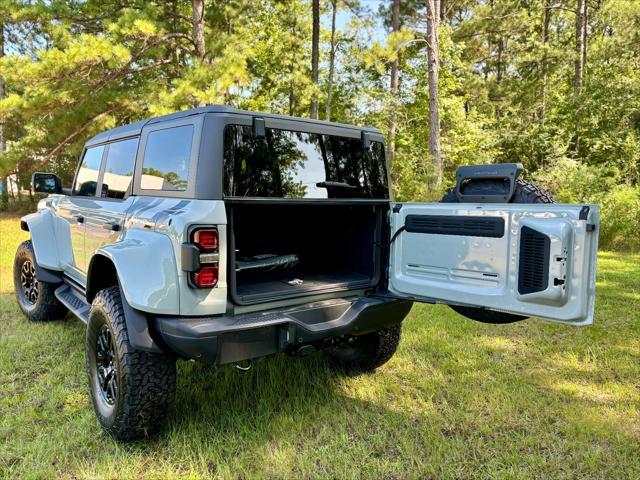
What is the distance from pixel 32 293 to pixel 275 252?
3.09 meters

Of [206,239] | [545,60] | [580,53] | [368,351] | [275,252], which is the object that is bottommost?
[368,351]

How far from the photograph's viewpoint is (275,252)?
3.91 metres

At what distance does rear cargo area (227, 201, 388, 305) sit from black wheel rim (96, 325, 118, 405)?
A: 0.89m

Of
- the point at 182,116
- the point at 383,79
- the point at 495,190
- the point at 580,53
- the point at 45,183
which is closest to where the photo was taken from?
the point at 182,116

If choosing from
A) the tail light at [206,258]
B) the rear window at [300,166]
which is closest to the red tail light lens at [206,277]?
the tail light at [206,258]

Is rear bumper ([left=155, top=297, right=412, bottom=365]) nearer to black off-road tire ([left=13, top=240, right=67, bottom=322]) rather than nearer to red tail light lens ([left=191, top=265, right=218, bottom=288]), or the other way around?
red tail light lens ([left=191, top=265, right=218, bottom=288])

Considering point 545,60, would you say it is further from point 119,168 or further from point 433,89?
point 119,168

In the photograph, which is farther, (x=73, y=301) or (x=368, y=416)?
(x=73, y=301)

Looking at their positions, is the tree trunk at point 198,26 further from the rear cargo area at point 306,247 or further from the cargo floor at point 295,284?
the cargo floor at point 295,284

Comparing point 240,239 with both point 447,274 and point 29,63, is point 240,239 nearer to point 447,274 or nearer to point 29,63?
point 447,274

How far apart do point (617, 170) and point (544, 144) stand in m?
3.07

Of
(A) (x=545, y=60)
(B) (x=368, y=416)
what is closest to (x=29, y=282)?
(B) (x=368, y=416)

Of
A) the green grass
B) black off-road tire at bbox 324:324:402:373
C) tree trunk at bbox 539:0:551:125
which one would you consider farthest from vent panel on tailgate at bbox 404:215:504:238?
tree trunk at bbox 539:0:551:125

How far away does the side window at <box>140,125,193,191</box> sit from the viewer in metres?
2.65
